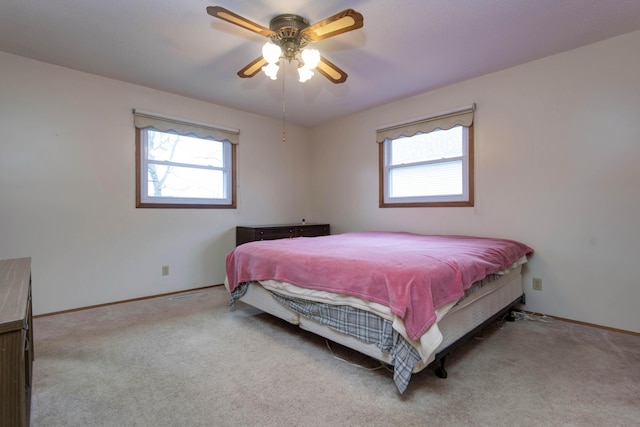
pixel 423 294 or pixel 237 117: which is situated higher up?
Answer: pixel 237 117

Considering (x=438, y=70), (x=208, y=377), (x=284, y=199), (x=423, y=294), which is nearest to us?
(x=423, y=294)

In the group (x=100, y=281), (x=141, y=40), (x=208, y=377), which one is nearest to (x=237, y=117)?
(x=141, y=40)

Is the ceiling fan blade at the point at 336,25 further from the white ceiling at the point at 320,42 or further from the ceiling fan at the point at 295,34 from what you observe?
the white ceiling at the point at 320,42

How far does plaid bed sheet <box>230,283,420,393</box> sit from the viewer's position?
1489 millimetres

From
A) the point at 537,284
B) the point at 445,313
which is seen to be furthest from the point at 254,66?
the point at 537,284

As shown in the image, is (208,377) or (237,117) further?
(237,117)

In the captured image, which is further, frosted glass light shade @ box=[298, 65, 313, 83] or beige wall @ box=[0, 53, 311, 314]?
beige wall @ box=[0, 53, 311, 314]

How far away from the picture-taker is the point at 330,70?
7.64ft

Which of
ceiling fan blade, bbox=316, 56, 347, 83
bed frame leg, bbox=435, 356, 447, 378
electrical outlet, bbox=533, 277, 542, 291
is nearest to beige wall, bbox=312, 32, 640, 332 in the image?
electrical outlet, bbox=533, 277, 542, 291

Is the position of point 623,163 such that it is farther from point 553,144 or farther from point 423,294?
point 423,294

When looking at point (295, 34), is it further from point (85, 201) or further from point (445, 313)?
point (85, 201)

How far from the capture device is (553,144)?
2680mm

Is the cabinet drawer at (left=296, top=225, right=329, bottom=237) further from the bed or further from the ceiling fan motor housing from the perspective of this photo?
the ceiling fan motor housing

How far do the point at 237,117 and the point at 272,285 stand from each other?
2.73 meters
